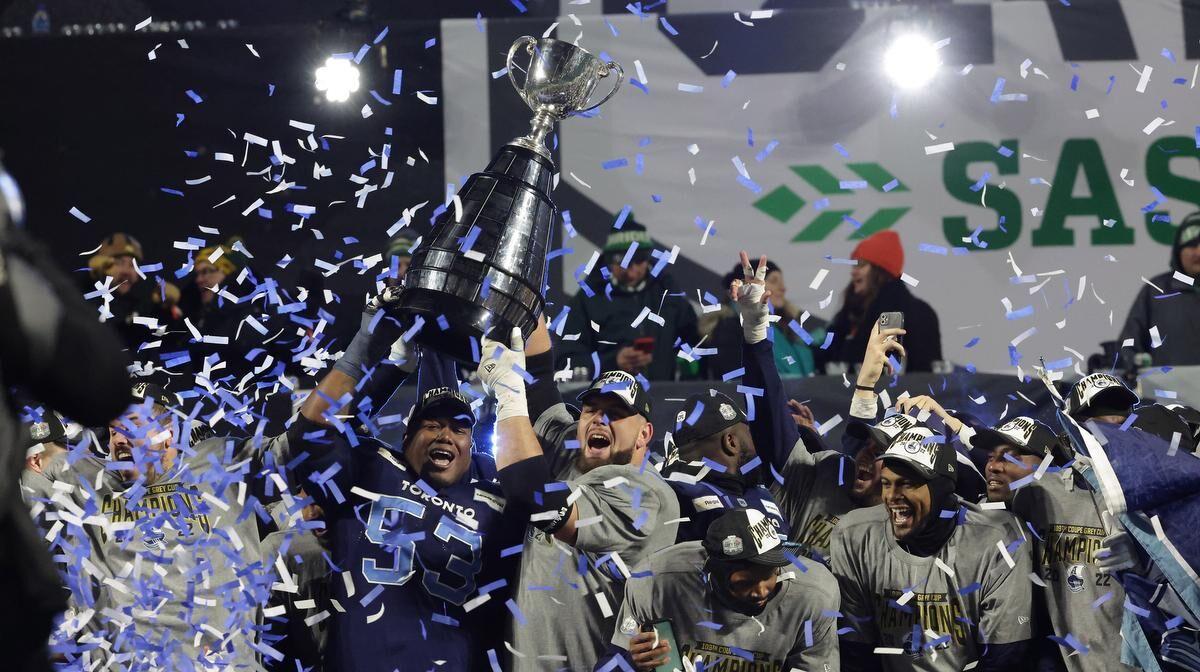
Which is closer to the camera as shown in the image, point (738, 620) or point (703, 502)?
point (738, 620)

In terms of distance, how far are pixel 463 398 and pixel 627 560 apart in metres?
0.87

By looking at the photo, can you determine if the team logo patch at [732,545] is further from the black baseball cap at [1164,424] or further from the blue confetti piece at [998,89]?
the blue confetti piece at [998,89]

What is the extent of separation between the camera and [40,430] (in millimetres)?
6324

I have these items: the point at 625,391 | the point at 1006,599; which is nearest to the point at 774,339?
the point at 625,391

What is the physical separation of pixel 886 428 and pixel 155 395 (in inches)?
121

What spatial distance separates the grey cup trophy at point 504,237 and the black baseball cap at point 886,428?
72.9 inches

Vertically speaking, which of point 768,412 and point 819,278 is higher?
point 819,278

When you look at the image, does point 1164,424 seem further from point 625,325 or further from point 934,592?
point 625,325

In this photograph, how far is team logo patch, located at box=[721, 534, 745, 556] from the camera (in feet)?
16.1

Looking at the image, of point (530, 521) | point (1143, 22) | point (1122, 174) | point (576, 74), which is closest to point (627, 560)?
point (530, 521)

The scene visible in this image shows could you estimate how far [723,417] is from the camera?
5672 millimetres

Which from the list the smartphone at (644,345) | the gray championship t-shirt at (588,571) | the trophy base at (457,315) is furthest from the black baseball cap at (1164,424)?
the smartphone at (644,345)

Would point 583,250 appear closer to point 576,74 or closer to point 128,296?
point 128,296

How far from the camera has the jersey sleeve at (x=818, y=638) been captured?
4949mm
